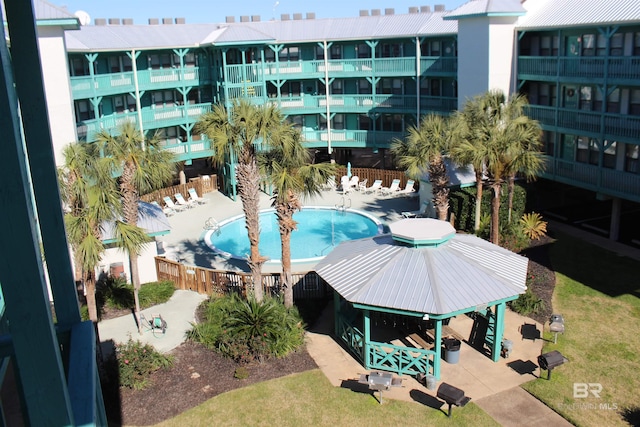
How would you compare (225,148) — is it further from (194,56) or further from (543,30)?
(194,56)

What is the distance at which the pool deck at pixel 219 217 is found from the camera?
31203mm

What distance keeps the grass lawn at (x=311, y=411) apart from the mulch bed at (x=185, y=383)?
48 cm

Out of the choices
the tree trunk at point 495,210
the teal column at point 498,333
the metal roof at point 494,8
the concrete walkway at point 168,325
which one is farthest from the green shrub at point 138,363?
the metal roof at point 494,8

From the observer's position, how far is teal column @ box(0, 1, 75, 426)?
146 inches

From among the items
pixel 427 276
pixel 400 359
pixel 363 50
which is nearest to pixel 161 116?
pixel 363 50

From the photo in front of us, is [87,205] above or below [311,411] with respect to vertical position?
above

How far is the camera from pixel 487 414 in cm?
1753

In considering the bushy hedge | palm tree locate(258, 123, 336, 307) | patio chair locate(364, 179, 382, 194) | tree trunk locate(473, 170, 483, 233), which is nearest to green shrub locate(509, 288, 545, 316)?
tree trunk locate(473, 170, 483, 233)

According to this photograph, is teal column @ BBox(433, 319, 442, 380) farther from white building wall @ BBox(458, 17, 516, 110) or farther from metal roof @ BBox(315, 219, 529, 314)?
white building wall @ BBox(458, 17, 516, 110)

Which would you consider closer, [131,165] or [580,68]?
[131,165]

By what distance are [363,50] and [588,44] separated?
1834 centimetres

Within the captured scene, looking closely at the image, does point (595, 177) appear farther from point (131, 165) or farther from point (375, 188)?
point (131, 165)

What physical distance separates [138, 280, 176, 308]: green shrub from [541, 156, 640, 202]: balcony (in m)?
21.1

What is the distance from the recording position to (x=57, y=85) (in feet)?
96.1
